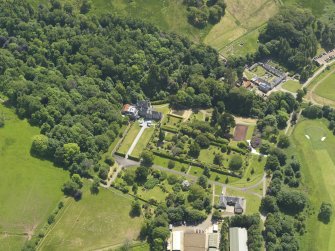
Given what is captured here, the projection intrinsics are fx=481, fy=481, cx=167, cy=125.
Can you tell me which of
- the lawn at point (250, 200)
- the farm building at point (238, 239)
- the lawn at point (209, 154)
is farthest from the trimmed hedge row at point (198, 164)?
the farm building at point (238, 239)

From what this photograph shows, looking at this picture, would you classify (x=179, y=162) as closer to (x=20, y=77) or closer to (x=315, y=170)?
(x=315, y=170)

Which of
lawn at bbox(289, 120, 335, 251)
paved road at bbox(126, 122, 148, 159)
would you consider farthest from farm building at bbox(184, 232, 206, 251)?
paved road at bbox(126, 122, 148, 159)

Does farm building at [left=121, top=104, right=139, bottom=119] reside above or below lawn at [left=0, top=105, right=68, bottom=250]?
above

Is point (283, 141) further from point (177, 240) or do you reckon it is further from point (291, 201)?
point (177, 240)

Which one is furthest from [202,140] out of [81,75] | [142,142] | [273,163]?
[81,75]

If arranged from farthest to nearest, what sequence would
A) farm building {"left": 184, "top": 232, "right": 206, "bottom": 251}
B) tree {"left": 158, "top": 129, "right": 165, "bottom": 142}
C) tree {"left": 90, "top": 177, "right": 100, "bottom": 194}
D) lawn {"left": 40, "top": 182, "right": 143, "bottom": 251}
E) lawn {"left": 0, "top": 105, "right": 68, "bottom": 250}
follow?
tree {"left": 158, "top": 129, "right": 165, "bottom": 142} < tree {"left": 90, "top": 177, "right": 100, "bottom": 194} < lawn {"left": 0, "top": 105, "right": 68, "bottom": 250} < lawn {"left": 40, "top": 182, "right": 143, "bottom": 251} < farm building {"left": 184, "top": 232, "right": 206, "bottom": 251}

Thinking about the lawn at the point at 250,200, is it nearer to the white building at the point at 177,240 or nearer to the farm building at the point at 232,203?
the farm building at the point at 232,203

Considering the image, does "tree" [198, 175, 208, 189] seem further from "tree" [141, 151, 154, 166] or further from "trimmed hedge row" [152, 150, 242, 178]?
"tree" [141, 151, 154, 166]

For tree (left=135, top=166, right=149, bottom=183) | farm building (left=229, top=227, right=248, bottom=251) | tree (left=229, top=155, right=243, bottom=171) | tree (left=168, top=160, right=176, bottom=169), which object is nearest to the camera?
farm building (left=229, top=227, right=248, bottom=251)
